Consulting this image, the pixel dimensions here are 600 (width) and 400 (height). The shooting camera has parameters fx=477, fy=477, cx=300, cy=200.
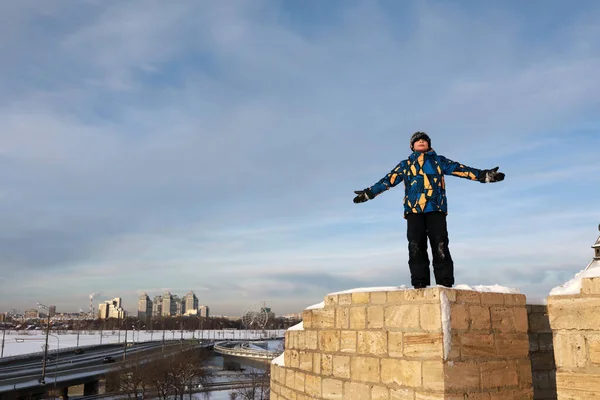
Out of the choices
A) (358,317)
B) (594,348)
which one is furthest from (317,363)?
(594,348)

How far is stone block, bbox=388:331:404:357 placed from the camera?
5141 mm

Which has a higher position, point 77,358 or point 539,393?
point 539,393

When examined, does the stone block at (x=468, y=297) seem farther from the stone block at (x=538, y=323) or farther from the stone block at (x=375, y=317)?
the stone block at (x=538, y=323)

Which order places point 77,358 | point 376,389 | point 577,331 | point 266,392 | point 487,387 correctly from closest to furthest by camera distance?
point 577,331 < point 487,387 < point 376,389 < point 266,392 < point 77,358

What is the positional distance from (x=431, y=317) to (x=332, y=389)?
191cm

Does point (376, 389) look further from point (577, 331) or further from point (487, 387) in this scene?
point (577, 331)

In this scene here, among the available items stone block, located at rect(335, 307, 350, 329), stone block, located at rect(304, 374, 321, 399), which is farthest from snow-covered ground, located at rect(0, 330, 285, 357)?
stone block, located at rect(335, 307, 350, 329)

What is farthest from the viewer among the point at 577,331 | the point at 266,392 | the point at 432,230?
the point at 266,392

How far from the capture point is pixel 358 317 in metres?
5.74

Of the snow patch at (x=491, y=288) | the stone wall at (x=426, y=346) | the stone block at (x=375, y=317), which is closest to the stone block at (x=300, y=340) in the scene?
the stone wall at (x=426, y=346)

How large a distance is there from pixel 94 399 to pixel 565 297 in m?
44.5

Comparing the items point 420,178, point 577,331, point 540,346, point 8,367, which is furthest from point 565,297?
point 8,367

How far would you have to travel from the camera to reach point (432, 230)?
232 inches

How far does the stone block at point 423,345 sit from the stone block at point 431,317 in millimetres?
61
